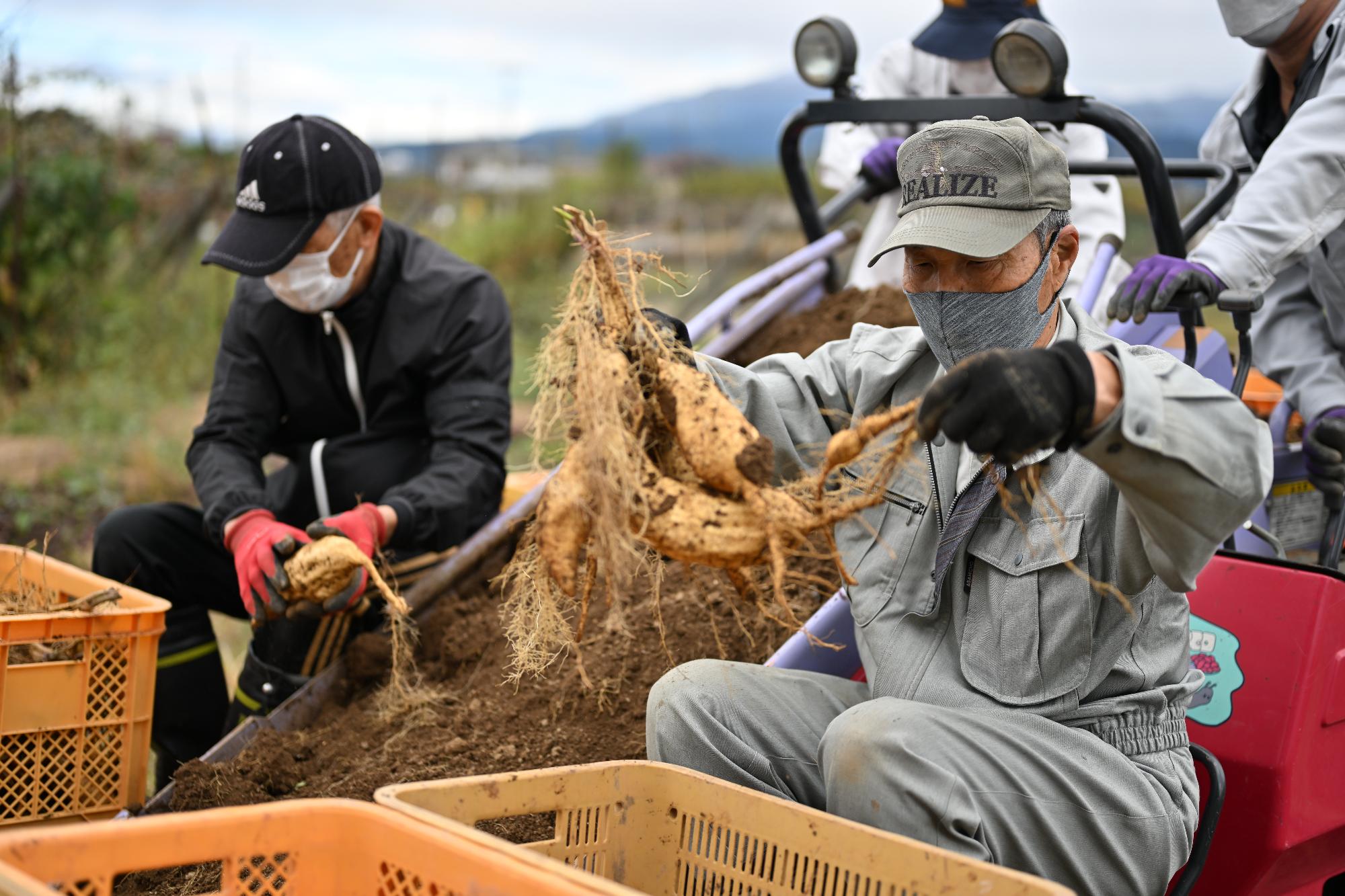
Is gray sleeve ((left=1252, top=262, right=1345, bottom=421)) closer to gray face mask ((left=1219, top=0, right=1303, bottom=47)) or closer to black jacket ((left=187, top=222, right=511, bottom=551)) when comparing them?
gray face mask ((left=1219, top=0, right=1303, bottom=47))

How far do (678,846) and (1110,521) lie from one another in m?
0.81

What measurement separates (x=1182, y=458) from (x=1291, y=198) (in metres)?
1.52

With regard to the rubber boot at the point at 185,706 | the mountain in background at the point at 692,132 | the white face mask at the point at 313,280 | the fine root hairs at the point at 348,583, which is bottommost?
the rubber boot at the point at 185,706

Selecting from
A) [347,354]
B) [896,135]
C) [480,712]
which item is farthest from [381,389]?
[896,135]

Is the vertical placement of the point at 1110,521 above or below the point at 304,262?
below

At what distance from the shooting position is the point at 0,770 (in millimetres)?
2492

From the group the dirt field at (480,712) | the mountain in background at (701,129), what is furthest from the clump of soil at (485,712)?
the mountain in background at (701,129)

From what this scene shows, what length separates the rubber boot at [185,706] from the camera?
3.13 metres

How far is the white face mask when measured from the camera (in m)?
3.09

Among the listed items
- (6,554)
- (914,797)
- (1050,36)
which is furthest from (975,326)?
(6,554)

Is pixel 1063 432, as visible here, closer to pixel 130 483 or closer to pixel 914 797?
pixel 914 797

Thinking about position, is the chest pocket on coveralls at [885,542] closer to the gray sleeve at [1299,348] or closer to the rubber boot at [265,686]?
the gray sleeve at [1299,348]

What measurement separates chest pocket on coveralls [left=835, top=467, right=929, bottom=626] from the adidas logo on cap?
5.83ft

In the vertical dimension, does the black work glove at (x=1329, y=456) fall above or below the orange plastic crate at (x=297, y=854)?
above
